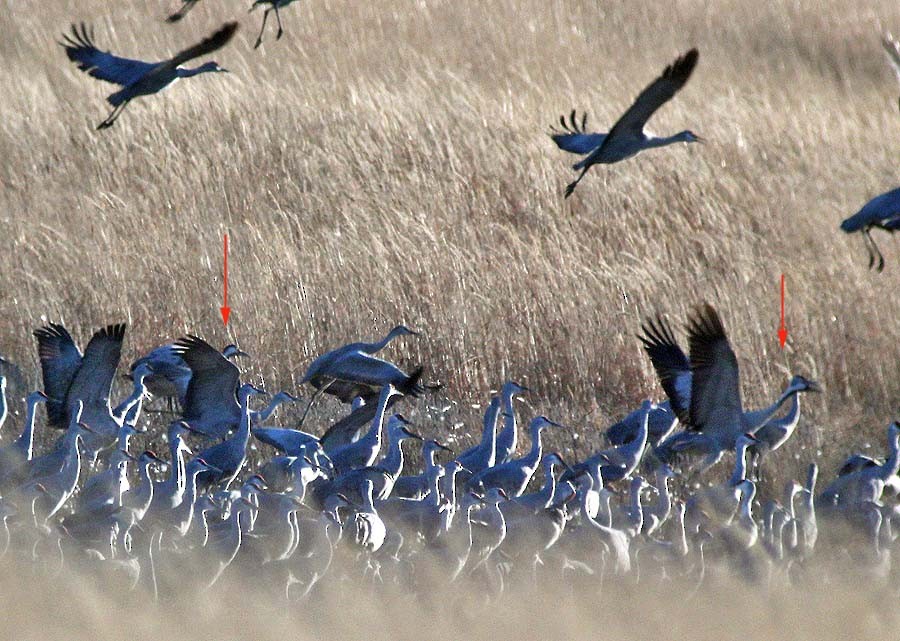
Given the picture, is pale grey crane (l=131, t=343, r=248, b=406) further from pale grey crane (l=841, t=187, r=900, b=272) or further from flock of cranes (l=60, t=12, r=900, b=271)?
pale grey crane (l=841, t=187, r=900, b=272)

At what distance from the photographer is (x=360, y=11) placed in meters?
16.6

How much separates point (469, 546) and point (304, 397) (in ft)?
11.1

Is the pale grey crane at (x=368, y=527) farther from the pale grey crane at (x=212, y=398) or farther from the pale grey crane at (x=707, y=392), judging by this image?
the pale grey crane at (x=707, y=392)

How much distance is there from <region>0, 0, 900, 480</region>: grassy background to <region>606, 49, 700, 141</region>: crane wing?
251 cm

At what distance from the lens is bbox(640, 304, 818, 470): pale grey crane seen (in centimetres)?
845

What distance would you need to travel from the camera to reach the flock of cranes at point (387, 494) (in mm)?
7062

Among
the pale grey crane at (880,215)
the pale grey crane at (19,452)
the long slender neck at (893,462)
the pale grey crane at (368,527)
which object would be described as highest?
the pale grey crane at (880,215)

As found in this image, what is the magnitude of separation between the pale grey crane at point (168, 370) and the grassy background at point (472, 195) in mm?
1000

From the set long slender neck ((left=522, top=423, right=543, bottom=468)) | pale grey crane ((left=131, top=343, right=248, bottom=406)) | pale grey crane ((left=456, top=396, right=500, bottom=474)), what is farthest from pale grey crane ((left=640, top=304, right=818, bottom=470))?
pale grey crane ((left=131, top=343, right=248, bottom=406))

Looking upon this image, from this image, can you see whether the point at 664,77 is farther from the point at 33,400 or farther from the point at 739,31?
the point at 739,31

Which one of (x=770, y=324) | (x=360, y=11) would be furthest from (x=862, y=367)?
(x=360, y=11)

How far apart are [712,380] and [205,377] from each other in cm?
271


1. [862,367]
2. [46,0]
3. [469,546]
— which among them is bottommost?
[862,367]

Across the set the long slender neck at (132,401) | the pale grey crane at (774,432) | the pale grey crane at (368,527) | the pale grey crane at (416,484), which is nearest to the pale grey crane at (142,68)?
the long slender neck at (132,401)
